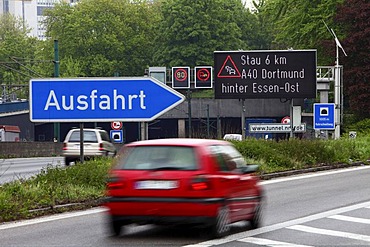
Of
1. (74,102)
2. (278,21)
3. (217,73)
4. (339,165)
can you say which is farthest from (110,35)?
(74,102)

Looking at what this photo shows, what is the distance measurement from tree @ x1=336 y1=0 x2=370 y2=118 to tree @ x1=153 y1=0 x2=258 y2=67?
93.6ft

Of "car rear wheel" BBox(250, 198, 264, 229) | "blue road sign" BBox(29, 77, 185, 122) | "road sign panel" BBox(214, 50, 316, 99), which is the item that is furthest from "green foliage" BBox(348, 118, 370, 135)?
"car rear wheel" BBox(250, 198, 264, 229)

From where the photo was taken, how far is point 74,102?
18578 mm

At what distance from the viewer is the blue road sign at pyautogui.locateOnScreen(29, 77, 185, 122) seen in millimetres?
18391

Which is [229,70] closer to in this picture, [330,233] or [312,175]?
[312,175]

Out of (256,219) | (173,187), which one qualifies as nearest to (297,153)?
(256,219)

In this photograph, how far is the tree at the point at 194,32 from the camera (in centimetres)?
9344

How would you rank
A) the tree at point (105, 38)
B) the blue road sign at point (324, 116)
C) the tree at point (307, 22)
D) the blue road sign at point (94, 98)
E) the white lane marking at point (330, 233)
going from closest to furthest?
the white lane marking at point (330, 233), the blue road sign at point (94, 98), the blue road sign at point (324, 116), the tree at point (307, 22), the tree at point (105, 38)

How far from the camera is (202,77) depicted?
53156 mm

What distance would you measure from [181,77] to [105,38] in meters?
46.7

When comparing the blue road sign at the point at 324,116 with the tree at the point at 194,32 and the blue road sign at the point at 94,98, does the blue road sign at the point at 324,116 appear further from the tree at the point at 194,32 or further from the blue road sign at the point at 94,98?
the tree at the point at 194,32

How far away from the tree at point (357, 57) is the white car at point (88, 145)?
27.2 metres

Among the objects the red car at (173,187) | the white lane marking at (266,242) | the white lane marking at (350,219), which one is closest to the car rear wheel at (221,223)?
the red car at (173,187)

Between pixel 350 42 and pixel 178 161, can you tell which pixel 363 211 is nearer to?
pixel 178 161
